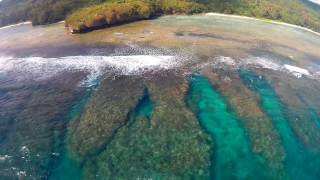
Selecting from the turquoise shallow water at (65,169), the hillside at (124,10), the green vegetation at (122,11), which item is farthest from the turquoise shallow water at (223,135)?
the hillside at (124,10)

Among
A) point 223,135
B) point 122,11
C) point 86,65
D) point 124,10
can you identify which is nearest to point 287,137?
point 223,135

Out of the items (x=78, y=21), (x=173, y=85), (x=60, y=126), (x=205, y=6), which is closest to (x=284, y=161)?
(x=173, y=85)

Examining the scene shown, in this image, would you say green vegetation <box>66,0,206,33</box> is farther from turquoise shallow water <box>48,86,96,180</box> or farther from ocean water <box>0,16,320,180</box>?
turquoise shallow water <box>48,86,96,180</box>

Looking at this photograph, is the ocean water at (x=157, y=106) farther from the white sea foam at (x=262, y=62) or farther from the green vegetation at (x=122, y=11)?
the green vegetation at (x=122, y=11)

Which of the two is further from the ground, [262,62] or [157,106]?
[262,62]

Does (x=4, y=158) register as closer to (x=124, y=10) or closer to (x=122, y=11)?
(x=122, y=11)

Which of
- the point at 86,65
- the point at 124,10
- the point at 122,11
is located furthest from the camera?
the point at 124,10
